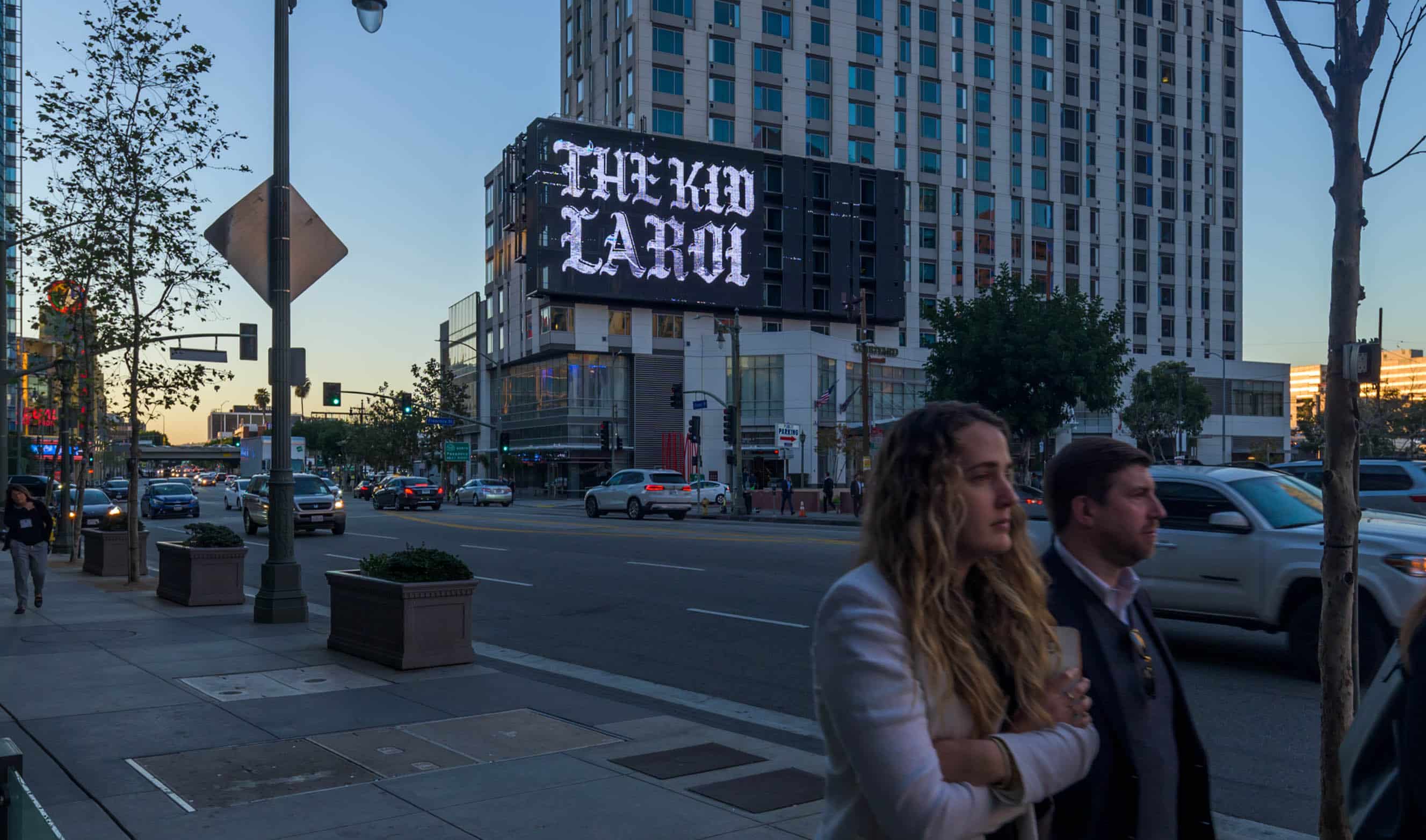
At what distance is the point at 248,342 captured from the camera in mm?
27688

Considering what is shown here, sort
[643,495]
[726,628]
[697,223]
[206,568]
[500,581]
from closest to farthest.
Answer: [726,628], [206,568], [500,581], [643,495], [697,223]

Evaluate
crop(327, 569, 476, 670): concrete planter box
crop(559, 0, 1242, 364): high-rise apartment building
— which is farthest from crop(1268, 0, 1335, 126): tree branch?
crop(559, 0, 1242, 364): high-rise apartment building

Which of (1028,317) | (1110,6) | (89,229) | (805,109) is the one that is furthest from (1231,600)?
(1110,6)

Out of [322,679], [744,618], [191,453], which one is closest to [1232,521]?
[744,618]

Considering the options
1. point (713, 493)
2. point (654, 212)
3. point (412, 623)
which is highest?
point (654, 212)

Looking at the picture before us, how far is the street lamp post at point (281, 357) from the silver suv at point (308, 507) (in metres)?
17.1

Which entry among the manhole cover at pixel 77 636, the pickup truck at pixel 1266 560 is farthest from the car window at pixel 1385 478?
the manhole cover at pixel 77 636

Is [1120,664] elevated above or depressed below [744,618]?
above

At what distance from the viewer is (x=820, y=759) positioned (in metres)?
6.92

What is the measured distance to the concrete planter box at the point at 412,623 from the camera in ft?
32.4

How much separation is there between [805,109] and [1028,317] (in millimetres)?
40593

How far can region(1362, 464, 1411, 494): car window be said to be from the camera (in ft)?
57.2

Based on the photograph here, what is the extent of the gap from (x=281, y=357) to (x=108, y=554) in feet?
29.6

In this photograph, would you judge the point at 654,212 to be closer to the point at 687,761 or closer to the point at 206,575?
the point at 206,575
